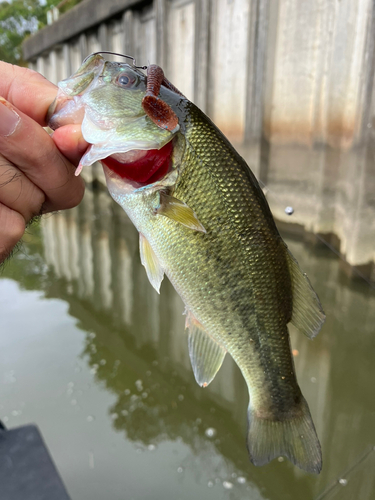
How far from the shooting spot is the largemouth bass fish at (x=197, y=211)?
1309mm

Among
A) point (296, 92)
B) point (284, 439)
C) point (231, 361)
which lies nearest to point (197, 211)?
point (284, 439)

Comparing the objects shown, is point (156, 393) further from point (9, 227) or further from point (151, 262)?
point (9, 227)

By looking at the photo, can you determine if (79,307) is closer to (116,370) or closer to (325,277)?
(116,370)

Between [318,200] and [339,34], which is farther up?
[339,34]

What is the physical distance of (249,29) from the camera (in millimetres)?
4551


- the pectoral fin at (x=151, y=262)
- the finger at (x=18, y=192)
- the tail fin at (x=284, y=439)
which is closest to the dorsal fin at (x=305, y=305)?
the tail fin at (x=284, y=439)

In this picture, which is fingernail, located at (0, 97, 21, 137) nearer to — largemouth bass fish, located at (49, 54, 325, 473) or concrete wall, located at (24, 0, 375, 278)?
largemouth bass fish, located at (49, 54, 325, 473)

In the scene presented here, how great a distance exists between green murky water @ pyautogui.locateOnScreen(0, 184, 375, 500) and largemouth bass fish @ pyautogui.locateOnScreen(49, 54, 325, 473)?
109 cm

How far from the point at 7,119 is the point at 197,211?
651 millimetres

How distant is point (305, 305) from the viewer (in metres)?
1.50

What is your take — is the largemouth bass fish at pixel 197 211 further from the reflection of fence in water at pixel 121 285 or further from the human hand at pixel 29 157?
the reflection of fence in water at pixel 121 285

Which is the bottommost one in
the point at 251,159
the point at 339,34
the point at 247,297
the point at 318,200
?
the point at 318,200

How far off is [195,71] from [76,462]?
4.71m

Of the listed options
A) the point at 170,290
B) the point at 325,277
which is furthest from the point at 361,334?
the point at 170,290
